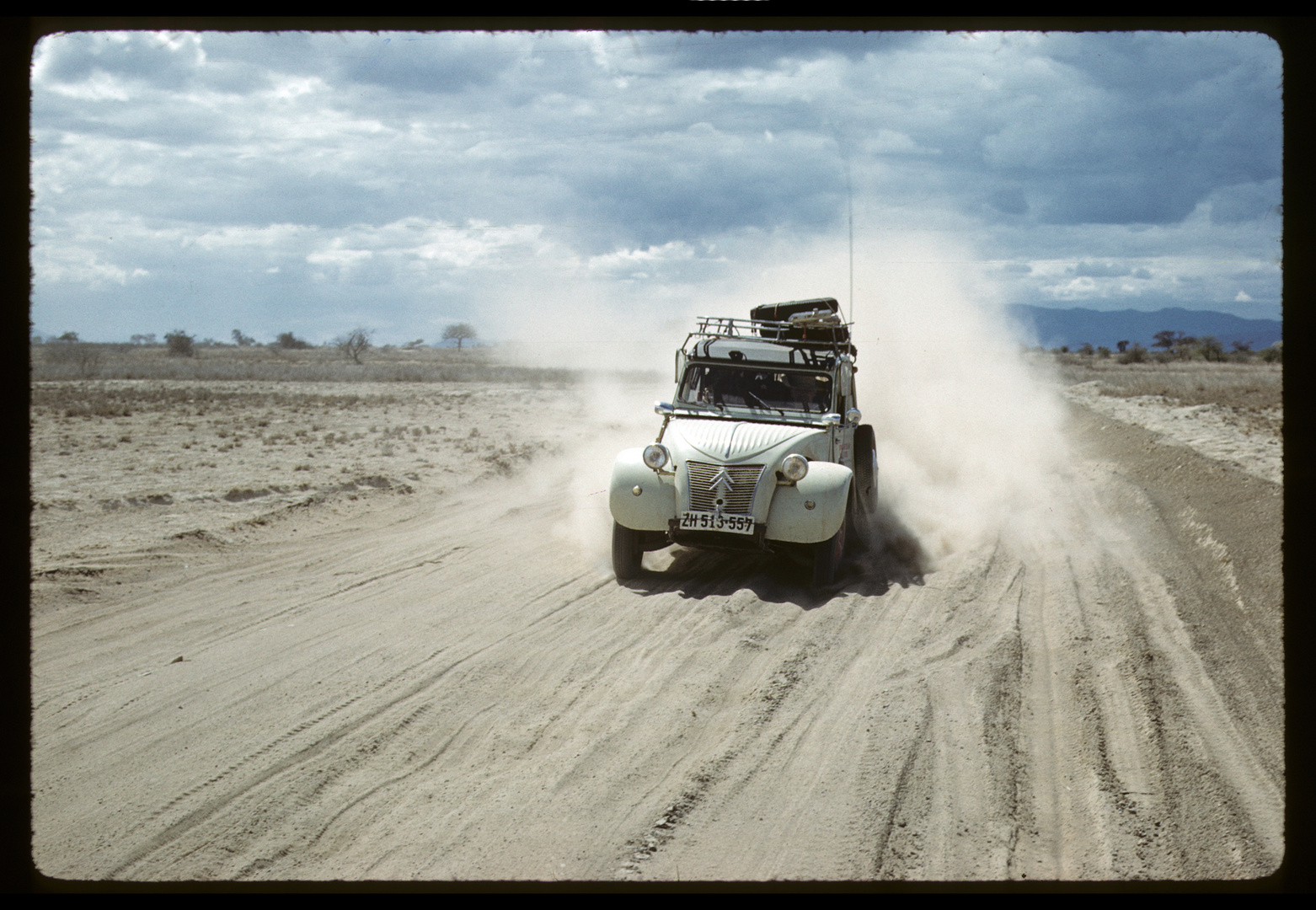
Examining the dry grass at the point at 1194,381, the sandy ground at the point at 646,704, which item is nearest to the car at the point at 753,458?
the sandy ground at the point at 646,704

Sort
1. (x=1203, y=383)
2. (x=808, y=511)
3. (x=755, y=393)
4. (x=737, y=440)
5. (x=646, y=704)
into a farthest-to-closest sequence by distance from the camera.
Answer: (x=1203, y=383) → (x=755, y=393) → (x=737, y=440) → (x=808, y=511) → (x=646, y=704)


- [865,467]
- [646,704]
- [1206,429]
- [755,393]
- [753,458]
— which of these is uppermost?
[755,393]

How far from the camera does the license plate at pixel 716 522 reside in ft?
28.4

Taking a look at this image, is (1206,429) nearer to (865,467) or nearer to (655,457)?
(865,467)


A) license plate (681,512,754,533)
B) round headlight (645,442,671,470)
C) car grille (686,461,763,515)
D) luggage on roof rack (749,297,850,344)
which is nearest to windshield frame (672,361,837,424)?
luggage on roof rack (749,297,850,344)

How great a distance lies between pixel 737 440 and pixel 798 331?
2.49m

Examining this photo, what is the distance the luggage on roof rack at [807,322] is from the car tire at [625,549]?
9.65 ft

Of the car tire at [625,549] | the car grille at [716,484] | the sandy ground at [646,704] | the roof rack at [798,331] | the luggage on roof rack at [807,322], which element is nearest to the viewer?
the sandy ground at [646,704]

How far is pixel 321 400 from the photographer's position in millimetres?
34125

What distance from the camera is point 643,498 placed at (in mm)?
8992

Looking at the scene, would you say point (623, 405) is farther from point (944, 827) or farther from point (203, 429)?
point (944, 827)

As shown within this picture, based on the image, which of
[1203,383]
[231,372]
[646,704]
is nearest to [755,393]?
[646,704]

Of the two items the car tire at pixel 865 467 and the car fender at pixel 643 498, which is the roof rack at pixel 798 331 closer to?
the car tire at pixel 865 467

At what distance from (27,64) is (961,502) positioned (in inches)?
461
